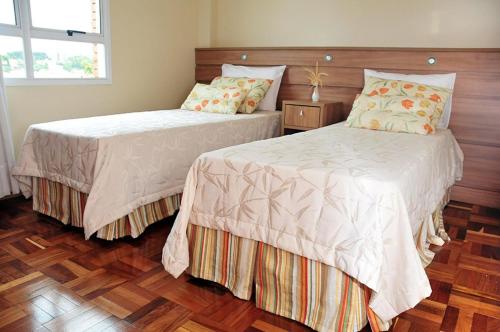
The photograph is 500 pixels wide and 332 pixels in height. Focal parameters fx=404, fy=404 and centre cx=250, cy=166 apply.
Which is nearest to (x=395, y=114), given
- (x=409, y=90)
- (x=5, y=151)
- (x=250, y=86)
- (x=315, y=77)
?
(x=409, y=90)

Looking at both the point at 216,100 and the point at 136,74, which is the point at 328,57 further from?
the point at 136,74

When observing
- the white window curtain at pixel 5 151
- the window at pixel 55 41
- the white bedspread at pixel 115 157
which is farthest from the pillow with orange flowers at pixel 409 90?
the white window curtain at pixel 5 151

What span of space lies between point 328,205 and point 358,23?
241 centimetres

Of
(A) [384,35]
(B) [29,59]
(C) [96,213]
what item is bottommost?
(C) [96,213]

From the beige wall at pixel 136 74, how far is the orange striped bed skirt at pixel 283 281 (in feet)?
5.99

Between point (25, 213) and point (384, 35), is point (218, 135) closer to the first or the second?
point (25, 213)

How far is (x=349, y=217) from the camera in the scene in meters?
1.43

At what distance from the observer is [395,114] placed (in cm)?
269

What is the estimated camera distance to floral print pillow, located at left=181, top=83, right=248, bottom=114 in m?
3.27

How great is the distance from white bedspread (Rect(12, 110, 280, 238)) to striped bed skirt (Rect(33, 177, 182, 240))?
0.06 metres

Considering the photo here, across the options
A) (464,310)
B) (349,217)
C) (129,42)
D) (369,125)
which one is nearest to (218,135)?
(369,125)

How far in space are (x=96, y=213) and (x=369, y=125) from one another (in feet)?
5.88

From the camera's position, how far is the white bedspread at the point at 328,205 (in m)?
1.40

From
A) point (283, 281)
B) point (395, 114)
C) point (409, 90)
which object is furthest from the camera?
point (409, 90)
